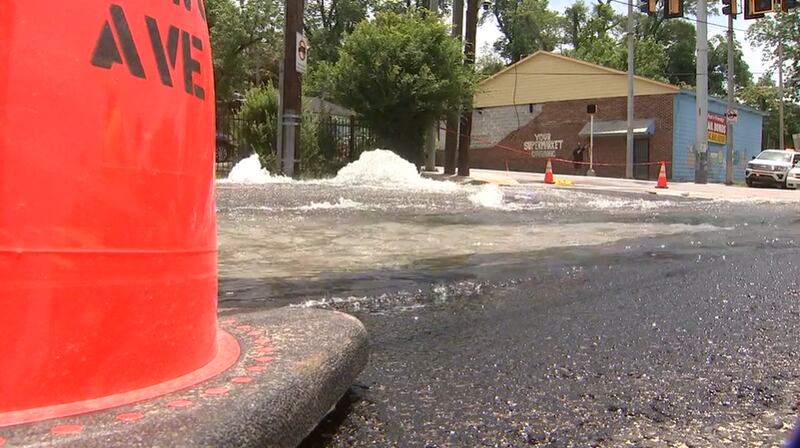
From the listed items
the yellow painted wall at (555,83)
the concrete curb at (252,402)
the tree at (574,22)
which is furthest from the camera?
the tree at (574,22)

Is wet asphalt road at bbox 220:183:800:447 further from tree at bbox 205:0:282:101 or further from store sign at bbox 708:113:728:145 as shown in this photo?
tree at bbox 205:0:282:101

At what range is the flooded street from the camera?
96.5 inches

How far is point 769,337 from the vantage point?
3576 millimetres

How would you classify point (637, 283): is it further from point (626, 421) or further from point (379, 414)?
point (379, 414)

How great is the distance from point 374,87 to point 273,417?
1768 centimetres

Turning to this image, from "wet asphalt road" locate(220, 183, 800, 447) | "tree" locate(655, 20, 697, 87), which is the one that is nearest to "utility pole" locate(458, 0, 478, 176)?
"wet asphalt road" locate(220, 183, 800, 447)

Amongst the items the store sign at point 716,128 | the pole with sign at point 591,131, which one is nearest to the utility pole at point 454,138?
the pole with sign at point 591,131

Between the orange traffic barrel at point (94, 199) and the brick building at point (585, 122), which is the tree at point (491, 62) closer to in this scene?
the brick building at point (585, 122)

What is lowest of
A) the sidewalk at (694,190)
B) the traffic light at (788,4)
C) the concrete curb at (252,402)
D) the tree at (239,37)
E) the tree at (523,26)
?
the concrete curb at (252,402)

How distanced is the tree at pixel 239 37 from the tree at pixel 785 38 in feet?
78.3

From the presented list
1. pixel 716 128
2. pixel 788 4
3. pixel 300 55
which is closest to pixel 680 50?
pixel 716 128

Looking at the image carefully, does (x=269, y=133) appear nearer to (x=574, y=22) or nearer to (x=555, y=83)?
(x=555, y=83)

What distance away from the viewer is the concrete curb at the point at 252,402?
4.84ft

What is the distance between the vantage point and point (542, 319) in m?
3.97
